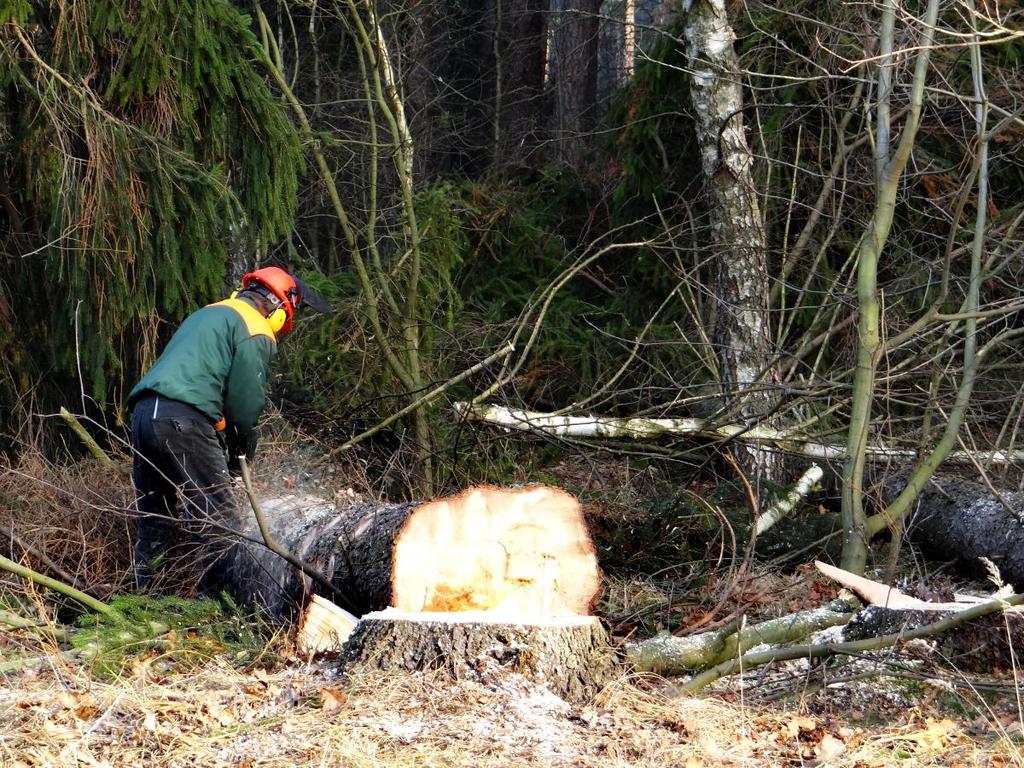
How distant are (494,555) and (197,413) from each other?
198 centimetres

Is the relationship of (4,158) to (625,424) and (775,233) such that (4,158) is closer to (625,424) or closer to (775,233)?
(625,424)

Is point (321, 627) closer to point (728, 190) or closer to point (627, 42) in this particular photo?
point (728, 190)

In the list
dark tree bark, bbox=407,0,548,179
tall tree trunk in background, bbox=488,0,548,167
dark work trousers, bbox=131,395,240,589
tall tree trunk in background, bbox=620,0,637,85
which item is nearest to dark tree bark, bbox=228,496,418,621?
dark work trousers, bbox=131,395,240,589

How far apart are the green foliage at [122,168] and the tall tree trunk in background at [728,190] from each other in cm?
283

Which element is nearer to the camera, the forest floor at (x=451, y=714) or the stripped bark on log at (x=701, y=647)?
the forest floor at (x=451, y=714)

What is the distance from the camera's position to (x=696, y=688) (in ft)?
13.2

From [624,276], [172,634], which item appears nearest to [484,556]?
[172,634]

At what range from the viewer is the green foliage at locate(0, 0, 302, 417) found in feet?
22.3

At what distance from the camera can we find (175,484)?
5.45 metres

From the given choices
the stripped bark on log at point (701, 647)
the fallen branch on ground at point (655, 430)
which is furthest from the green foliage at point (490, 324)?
the stripped bark on log at point (701, 647)

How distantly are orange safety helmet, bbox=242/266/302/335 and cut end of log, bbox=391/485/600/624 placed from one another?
184cm

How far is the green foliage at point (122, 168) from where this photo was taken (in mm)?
6785

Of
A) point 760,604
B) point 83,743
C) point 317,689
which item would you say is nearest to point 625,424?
point 760,604

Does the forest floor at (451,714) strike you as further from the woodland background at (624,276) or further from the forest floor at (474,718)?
the woodland background at (624,276)
